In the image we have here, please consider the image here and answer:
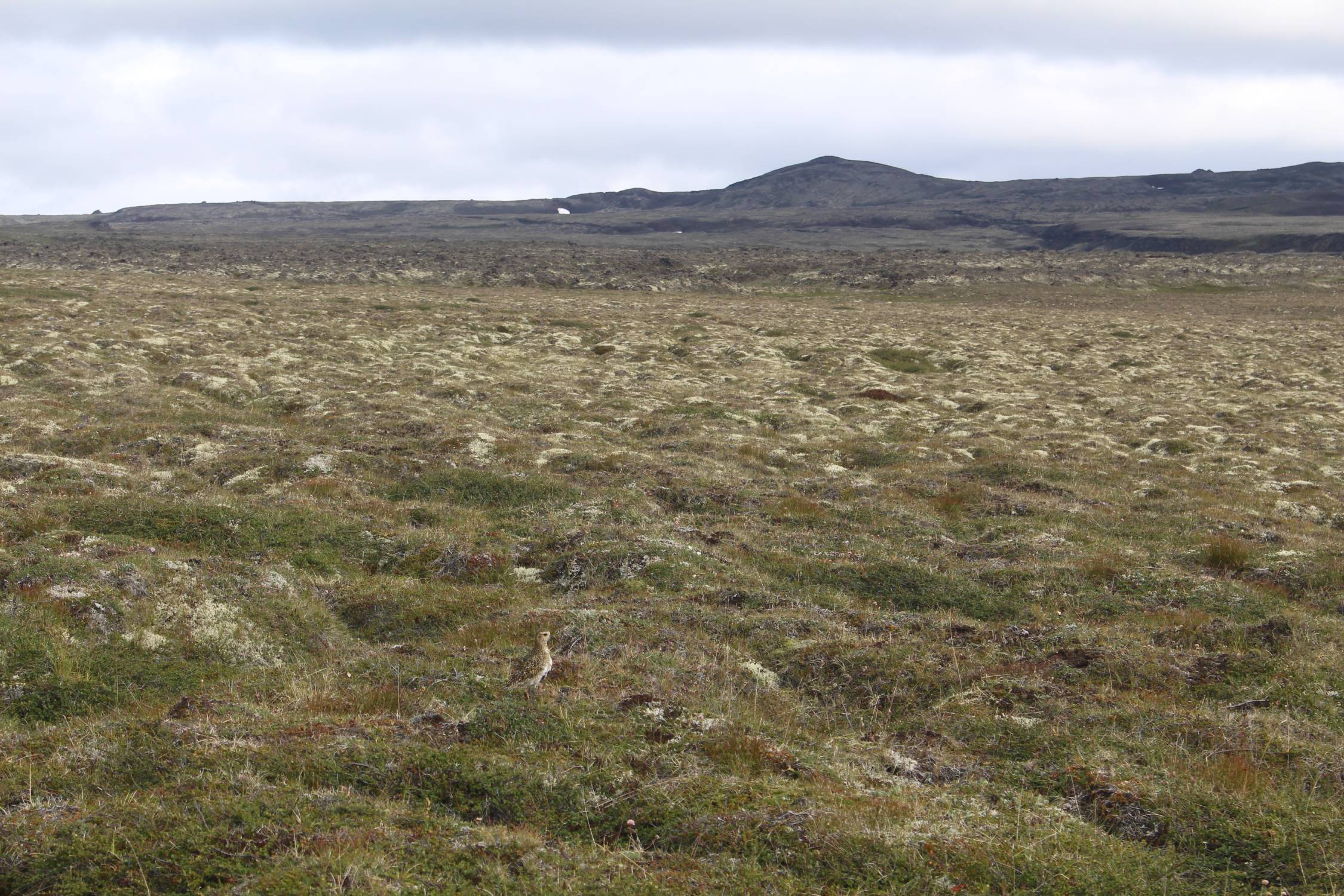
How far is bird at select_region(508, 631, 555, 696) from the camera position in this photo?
1041 centimetres

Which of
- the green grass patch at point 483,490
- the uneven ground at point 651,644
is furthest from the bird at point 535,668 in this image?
the green grass patch at point 483,490

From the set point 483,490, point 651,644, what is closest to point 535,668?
point 651,644

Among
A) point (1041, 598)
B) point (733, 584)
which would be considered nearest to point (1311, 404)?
point (1041, 598)

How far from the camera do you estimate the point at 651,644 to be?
1299 cm

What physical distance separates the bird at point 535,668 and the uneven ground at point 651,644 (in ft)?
0.76

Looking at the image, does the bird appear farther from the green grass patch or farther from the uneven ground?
the green grass patch

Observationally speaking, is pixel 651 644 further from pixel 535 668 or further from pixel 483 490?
pixel 483 490

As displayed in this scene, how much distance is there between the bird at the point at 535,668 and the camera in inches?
410

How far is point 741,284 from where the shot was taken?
129 m

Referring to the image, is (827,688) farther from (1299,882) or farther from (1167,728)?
(1299,882)

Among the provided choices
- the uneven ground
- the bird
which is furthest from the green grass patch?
the bird

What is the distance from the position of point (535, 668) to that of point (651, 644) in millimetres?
2555

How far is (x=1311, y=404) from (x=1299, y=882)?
46442mm

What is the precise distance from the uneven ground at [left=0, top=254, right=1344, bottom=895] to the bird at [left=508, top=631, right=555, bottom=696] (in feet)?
0.76
